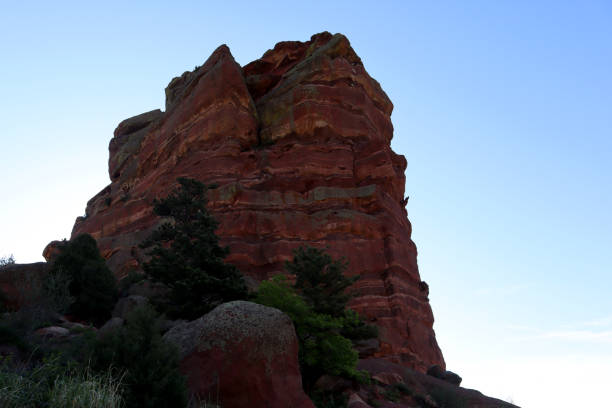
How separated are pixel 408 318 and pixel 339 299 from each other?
1761cm

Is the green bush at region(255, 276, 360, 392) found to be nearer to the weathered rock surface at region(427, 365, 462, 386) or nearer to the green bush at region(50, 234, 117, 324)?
the green bush at region(50, 234, 117, 324)

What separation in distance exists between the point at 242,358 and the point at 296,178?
117ft

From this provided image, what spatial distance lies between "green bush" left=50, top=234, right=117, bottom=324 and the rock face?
14304 millimetres

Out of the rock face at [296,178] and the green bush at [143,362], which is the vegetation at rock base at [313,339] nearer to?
the green bush at [143,362]

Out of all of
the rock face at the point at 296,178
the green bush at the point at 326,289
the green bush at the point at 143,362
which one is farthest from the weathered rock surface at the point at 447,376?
the green bush at the point at 143,362

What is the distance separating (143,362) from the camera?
557 inches

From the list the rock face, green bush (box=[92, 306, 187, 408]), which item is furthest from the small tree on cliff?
the rock face

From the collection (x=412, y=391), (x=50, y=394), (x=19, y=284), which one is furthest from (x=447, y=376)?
(x=50, y=394)

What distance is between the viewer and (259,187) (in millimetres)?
52312

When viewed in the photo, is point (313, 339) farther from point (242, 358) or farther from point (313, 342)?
point (242, 358)

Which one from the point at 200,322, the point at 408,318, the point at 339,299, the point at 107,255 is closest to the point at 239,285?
the point at 339,299

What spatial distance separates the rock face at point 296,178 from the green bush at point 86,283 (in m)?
14.3

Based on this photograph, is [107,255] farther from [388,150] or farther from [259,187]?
[388,150]

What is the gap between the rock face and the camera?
47031mm
